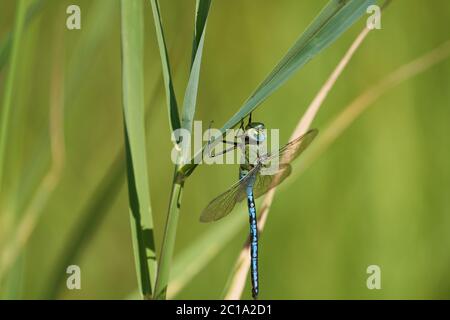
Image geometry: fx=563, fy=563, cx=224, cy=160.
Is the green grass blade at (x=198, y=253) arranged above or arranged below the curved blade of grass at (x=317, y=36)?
below

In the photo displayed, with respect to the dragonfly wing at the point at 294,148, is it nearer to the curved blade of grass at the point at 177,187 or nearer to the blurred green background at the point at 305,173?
the curved blade of grass at the point at 177,187

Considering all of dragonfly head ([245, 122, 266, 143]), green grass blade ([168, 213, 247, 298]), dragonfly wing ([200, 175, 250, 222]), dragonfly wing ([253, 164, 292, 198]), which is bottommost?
green grass blade ([168, 213, 247, 298])

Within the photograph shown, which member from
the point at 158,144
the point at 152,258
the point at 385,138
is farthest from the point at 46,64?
the point at 152,258

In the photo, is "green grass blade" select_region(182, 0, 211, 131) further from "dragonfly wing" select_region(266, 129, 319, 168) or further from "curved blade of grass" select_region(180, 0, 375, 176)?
"dragonfly wing" select_region(266, 129, 319, 168)

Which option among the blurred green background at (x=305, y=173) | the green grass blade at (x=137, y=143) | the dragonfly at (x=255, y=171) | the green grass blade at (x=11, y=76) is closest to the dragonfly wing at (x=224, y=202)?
the dragonfly at (x=255, y=171)

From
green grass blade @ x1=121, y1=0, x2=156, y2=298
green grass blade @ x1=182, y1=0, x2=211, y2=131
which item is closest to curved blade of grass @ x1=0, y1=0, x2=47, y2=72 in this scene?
green grass blade @ x1=121, y1=0, x2=156, y2=298

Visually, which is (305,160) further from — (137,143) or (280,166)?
(137,143)

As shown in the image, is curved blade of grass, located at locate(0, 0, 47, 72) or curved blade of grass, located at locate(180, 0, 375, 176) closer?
curved blade of grass, located at locate(180, 0, 375, 176)
